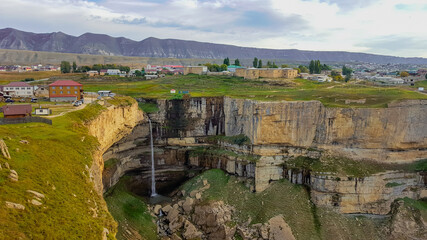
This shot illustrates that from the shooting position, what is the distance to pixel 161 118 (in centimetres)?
5362

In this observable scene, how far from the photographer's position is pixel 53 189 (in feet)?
52.2

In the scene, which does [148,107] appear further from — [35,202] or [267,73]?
[267,73]

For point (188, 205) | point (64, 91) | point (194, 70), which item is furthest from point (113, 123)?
point (194, 70)

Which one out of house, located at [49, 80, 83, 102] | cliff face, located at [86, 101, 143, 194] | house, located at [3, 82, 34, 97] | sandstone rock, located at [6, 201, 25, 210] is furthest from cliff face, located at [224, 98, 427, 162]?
house, located at [3, 82, 34, 97]

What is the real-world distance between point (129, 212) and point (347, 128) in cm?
3291

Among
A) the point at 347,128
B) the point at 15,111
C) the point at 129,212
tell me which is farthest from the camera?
the point at 347,128

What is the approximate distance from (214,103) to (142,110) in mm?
12596

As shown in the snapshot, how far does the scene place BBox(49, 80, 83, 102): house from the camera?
48.7 metres

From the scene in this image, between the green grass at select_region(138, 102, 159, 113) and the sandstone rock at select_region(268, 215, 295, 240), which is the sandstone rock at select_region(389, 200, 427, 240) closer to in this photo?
the sandstone rock at select_region(268, 215, 295, 240)

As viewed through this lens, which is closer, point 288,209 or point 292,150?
point 288,209

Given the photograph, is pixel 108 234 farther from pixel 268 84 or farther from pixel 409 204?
pixel 268 84

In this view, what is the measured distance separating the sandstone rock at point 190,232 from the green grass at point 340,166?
1658 centimetres

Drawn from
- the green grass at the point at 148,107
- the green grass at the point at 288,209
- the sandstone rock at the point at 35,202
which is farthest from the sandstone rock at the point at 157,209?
the sandstone rock at the point at 35,202

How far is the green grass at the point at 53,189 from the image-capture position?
12633 mm
